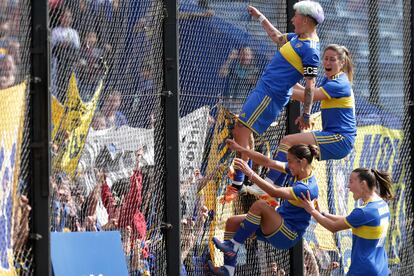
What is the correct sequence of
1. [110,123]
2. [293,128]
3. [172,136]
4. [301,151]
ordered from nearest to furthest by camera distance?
1. [110,123]
2. [172,136]
3. [301,151]
4. [293,128]

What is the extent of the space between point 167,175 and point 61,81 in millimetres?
1510

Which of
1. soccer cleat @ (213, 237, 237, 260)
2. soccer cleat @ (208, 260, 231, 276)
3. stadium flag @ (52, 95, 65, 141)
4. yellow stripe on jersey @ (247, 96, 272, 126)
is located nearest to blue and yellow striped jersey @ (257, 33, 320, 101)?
yellow stripe on jersey @ (247, 96, 272, 126)

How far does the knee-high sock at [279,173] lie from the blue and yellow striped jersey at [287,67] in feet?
1.67

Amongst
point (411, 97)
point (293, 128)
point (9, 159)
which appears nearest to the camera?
point (9, 159)

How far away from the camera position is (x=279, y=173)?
944 centimetres

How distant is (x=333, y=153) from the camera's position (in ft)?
31.0

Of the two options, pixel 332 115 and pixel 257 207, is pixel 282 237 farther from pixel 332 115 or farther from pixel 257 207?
pixel 332 115

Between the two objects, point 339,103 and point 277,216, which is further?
point 339,103

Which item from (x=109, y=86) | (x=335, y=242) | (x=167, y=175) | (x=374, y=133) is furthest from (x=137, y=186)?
(x=374, y=133)

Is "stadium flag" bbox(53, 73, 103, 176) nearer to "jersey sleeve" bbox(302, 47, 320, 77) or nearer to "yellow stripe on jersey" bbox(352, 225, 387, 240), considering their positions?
"jersey sleeve" bbox(302, 47, 320, 77)

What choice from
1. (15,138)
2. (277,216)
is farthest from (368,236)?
(15,138)

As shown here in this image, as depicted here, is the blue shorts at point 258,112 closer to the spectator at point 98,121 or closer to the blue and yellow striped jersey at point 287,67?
the blue and yellow striped jersey at point 287,67

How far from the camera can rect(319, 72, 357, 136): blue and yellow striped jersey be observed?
30.9 ft

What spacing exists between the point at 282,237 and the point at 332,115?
1292 millimetres
